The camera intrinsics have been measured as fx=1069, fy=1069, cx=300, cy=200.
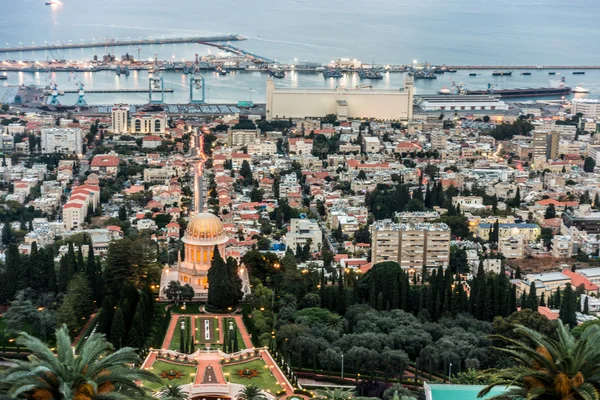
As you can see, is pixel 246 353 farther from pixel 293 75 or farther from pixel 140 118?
pixel 293 75

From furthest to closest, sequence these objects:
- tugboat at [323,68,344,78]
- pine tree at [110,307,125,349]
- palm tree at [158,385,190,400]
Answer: tugboat at [323,68,344,78] → pine tree at [110,307,125,349] → palm tree at [158,385,190,400]

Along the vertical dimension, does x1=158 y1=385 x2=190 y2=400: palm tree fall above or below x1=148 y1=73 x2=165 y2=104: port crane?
below

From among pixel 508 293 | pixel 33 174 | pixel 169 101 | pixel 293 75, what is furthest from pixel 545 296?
pixel 293 75

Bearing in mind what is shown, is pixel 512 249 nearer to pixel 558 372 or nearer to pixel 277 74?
pixel 558 372

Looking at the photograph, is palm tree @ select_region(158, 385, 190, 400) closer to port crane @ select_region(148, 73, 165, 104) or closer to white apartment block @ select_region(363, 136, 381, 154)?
white apartment block @ select_region(363, 136, 381, 154)

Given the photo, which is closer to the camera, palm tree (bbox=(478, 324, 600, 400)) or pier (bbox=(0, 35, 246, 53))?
palm tree (bbox=(478, 324, 600, 400))

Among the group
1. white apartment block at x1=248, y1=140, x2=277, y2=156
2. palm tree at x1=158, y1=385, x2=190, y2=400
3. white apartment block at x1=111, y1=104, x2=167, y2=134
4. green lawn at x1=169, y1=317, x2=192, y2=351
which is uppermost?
white apartment block at x1=111, y1=104, x2=167, y2=134

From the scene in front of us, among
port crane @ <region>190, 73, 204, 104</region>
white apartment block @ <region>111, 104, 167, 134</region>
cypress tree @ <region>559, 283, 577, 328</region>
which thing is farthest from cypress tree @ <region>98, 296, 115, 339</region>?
port crane @ <region>190, 73, 204, 104</region>

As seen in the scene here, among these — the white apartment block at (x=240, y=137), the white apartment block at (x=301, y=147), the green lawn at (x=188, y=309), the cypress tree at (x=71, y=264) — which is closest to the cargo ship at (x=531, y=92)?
the white apartment block at (x=301, y=147)
